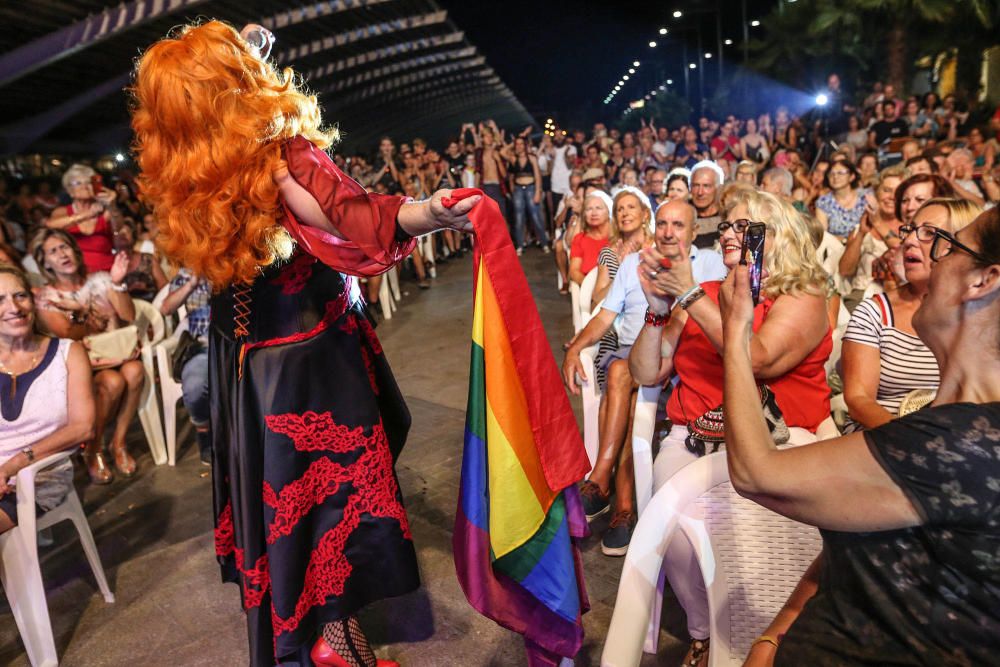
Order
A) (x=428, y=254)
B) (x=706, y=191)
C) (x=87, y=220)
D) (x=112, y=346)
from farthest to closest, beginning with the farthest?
(x=428, y=254) → (x=87, y=220) → (x=706, y=191) → (x=112, y=346)

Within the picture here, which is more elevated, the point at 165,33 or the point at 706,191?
the point at 165,33

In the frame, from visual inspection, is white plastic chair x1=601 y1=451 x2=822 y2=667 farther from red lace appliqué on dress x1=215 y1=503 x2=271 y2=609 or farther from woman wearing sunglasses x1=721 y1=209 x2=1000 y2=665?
red lace appliqué on dress x1=215 y1=503 x2=271 y2=609

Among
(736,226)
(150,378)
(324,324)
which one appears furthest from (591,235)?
(324,324)

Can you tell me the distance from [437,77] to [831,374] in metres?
28.2

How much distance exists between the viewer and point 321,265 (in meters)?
2.09

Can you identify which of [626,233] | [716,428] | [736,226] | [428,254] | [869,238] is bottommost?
[428,254]

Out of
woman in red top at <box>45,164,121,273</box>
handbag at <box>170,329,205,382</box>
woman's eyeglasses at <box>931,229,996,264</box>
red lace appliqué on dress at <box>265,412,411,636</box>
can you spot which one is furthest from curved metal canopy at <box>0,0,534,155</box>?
woman's eyeglasses at <box>931,229,996,264</box>

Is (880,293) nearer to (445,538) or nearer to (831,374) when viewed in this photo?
(831,374)

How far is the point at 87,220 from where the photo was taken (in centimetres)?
525

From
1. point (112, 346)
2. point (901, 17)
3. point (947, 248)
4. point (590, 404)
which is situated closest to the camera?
point (947, 248)

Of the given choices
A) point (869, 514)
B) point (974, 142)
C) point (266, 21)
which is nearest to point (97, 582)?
point (869, 514)

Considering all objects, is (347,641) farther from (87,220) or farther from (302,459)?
(87,220)

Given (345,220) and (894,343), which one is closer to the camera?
(345,220)

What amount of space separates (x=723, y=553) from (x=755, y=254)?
91cm
